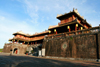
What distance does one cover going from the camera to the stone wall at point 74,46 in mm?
11934

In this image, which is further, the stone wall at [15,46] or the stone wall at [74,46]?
the stone wall at [15,46]

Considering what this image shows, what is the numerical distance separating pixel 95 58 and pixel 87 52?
49.6 inches

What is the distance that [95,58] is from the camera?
37.1 ft

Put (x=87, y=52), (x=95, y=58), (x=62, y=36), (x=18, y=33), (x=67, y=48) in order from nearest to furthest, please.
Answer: (x=95, y=58) < (x=87, y=52) < (x=67, y=48) < (x=62, y=36) < (x=18, y=33)

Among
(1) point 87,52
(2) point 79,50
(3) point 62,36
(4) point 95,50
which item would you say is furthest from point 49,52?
(4) point 95,50

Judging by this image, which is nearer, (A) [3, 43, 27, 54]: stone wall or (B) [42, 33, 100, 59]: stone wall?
(B) [42, 33, 100, 59]: stone wall

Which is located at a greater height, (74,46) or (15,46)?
(74,46)

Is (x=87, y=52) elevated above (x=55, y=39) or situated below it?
below

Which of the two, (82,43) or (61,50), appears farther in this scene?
(61,50)

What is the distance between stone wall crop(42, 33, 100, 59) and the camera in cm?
1193

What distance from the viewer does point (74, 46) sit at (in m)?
13.7

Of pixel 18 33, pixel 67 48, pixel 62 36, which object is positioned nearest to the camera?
pixel 67 48

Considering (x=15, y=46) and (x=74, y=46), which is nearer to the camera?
(x=74, y=46)

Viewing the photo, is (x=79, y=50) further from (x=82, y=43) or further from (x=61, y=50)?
(x=61, y=50)
